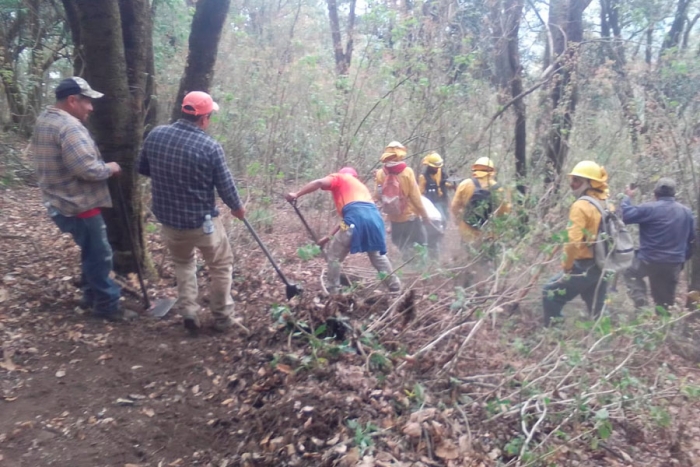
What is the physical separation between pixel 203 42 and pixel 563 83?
554 cm

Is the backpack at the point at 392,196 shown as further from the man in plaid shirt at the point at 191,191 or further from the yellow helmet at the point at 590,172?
the man in plaid shirt at the point at 191,191

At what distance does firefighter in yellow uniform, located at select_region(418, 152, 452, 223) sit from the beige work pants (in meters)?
4.29

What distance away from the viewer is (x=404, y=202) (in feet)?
25.0

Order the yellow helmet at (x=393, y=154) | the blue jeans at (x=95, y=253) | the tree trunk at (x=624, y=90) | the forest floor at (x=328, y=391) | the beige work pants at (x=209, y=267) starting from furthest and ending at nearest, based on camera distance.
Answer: the tree trunk at (x=624, y=90) < the yellow helmet at (x=393, y=154) < the beige work pants at (x=209, y=267) < the blue jeans at (x=95, y=253) < the forest floor at (x=328, y=391)

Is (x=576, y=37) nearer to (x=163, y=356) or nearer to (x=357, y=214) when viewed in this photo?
(x=357, y=214)

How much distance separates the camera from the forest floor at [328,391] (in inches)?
144

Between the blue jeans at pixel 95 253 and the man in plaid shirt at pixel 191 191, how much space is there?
1.57ft

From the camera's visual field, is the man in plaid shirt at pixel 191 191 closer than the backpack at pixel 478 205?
Yes

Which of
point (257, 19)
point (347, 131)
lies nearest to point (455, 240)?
point (347, 131)

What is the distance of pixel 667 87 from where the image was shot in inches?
434

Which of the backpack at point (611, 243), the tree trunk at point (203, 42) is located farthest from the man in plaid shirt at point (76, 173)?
the backpack at point (611, 243)


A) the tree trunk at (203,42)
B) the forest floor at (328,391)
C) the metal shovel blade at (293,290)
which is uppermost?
the tree trunk at (203,42)

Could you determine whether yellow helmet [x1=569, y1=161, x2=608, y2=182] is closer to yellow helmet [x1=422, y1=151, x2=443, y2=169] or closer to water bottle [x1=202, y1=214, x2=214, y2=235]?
yellow helmet [x1=422, y1=151, x2=443, y2=169]

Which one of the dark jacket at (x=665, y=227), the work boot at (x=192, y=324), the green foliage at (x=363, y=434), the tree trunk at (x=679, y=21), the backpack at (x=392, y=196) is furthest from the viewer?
the tree trunk at (x=679, y=21)
